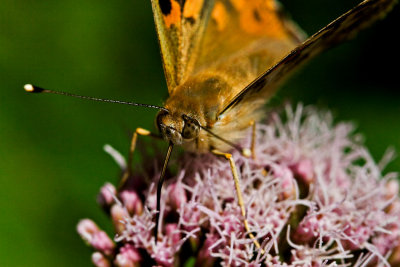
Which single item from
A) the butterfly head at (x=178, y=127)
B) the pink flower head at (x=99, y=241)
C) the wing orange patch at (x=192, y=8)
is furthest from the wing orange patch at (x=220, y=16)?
the pink flower head at (x=99, y=241)

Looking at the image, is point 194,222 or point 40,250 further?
point 40,250

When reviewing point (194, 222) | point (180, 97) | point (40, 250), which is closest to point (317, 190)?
point (194, 222)

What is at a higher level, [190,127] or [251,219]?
[190,127]

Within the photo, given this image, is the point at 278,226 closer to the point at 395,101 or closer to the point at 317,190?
the point at 317,190

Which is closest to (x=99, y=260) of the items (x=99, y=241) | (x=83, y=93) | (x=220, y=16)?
(x=99, y=241)

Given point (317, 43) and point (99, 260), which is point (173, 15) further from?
point (99, 260)

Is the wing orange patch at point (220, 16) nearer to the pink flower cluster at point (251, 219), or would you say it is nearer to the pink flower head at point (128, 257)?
the pink flower cluster at point (251, 219)

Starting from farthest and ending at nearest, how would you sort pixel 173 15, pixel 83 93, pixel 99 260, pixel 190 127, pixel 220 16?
pixel 83 93 → pixel 220 16 → pixel 173 15 → pixel 99 260 → pixel 190 127
